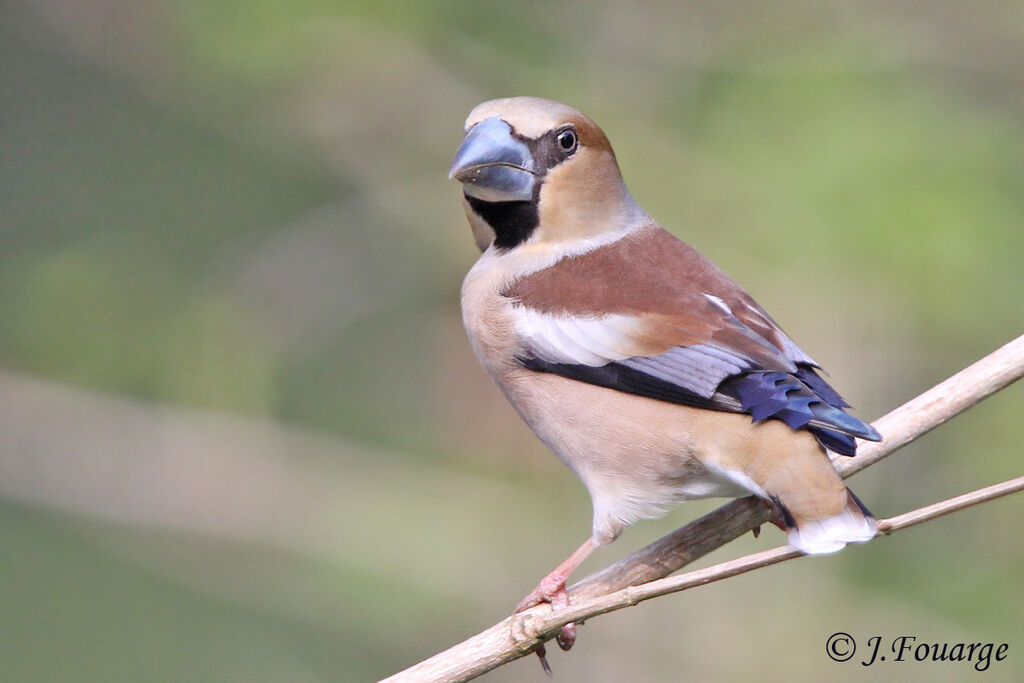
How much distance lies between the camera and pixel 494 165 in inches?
139

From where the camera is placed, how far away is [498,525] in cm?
620

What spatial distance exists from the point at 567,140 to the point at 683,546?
1.26 meters

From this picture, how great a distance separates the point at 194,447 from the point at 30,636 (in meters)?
1.79

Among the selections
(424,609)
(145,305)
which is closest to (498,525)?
(424,609)

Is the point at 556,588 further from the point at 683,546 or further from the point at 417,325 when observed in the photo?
the point at 417,325

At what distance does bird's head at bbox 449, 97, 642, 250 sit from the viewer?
11.6 ft

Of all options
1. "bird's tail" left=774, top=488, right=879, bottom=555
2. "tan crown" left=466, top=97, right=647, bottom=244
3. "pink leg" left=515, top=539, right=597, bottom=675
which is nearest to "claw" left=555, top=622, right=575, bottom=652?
"pink leg" left=515, top=539, right=597, bottom=675

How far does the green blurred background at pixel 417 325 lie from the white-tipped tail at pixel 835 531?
2.54 m

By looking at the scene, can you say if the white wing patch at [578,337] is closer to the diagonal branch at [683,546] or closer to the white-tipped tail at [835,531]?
the diagonal branch at [683,546]

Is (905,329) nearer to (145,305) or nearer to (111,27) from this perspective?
(145,305)

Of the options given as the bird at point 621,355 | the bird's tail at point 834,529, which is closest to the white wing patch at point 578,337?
the bird at point 621,355

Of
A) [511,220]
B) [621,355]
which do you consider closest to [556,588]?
[621,355]

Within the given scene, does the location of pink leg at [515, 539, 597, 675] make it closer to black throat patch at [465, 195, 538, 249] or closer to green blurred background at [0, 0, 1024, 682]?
black throat patch at [465, 195, 538, 249]

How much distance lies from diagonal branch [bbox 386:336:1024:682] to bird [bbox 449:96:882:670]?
93 millimetres
